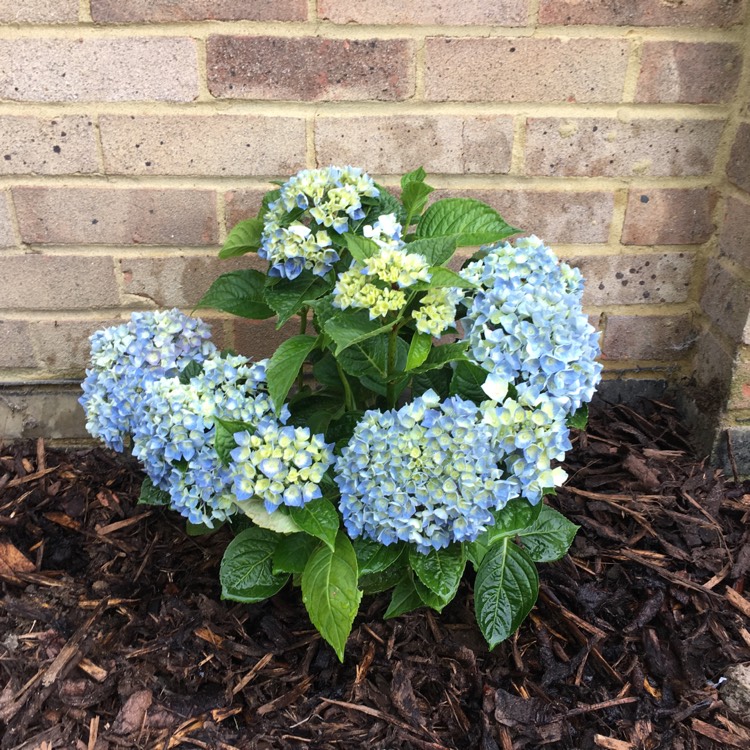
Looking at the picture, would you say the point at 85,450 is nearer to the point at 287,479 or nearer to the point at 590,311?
the point at 287,479

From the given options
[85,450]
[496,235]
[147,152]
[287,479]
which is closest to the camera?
[287,479]

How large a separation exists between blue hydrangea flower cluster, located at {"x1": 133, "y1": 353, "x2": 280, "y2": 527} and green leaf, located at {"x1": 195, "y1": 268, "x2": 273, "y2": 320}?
130 mm

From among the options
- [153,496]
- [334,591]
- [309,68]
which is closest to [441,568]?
[334,591]

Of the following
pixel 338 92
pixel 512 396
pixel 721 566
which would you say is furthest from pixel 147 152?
pixel 721 566

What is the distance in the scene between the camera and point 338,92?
1.53m

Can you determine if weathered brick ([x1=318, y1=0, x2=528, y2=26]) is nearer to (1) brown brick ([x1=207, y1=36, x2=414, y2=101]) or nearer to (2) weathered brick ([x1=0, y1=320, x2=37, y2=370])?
(1) brown brick ([x1=207, y1=36, x2=414, y2=101])

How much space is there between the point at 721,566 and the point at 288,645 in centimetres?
87

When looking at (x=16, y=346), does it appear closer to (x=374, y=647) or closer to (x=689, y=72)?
(x=374, y=647)

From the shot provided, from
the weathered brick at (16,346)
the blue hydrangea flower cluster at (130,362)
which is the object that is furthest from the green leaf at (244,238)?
the weathered brick at (16,346)

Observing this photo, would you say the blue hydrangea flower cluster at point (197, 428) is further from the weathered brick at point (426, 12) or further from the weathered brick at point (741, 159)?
the weathered brick at point (741, 159)

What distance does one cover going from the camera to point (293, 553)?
1232mm

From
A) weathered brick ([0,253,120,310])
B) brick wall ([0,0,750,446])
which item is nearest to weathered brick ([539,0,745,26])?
brick wall ([0,0,750,446])

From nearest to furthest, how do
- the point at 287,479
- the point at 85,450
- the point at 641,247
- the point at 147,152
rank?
the point at 287,479, the point at 147,152, the point at 641,247, the point at 85,450

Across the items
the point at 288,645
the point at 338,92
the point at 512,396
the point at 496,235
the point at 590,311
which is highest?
the point at 338,92
